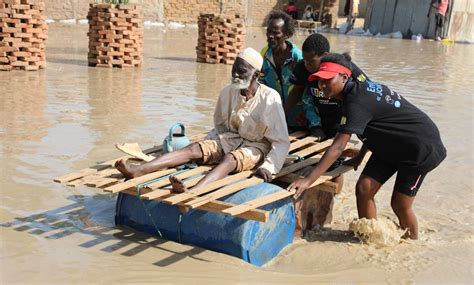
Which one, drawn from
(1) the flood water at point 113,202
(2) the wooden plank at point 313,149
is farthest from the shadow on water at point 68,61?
(2) the wooden plank at point 313,149

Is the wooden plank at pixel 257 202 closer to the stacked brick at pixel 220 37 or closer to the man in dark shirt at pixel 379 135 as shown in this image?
the man in dark shirt at pixel 379 135

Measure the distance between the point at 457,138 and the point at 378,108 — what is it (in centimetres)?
415

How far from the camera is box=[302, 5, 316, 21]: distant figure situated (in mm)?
29516

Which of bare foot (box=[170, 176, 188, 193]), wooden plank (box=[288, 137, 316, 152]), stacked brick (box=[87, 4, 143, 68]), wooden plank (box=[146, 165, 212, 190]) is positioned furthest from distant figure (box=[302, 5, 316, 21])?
bare foot (box=[170, 176, 188, 193])

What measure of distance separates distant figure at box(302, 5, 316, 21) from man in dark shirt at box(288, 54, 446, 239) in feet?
84.8

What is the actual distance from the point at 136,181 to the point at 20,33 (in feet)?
25.2

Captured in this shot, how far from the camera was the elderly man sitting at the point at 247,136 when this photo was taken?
169 inches

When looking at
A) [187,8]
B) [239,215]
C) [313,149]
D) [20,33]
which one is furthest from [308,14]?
[239,215]

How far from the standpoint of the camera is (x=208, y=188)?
3.89 m

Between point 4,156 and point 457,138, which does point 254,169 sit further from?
point 457,138

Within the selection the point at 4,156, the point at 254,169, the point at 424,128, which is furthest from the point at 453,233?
the point at 4,156

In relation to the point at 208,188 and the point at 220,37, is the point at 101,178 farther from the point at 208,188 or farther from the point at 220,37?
the point at 220,37

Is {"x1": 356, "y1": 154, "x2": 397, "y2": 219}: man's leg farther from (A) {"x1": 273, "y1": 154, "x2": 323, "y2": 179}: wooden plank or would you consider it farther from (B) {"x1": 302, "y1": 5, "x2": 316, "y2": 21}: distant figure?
(B) {"x1": 302, "y1": 5, "x2": 316, "y2": 21}: distant figure

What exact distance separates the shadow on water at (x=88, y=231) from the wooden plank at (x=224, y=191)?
0.46m
